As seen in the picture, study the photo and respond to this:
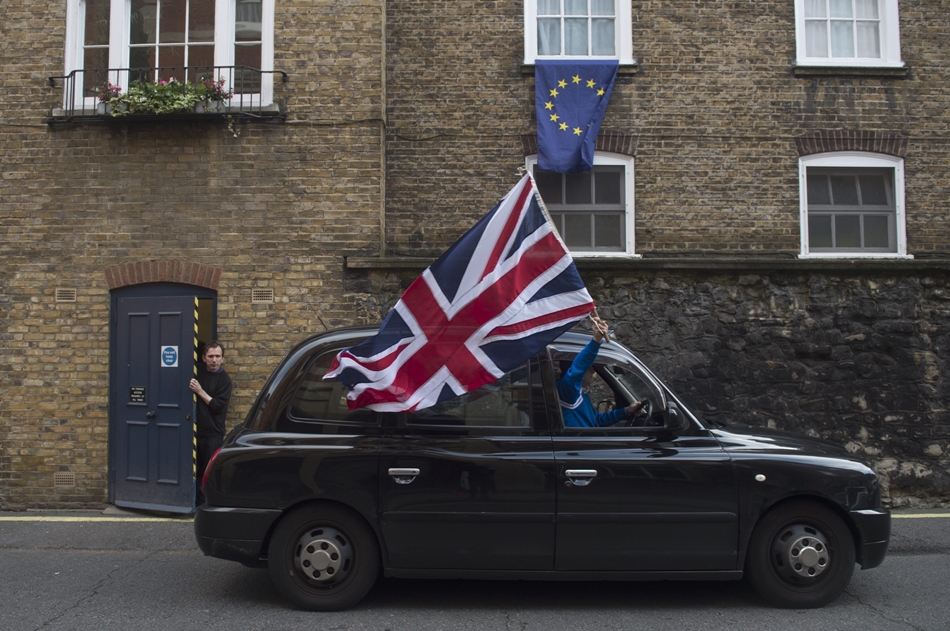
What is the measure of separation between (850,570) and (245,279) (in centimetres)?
671

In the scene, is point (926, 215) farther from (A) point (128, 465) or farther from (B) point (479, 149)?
(A) point (128, 465)

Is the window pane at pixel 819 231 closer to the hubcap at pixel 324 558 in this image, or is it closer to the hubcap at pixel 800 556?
the hubcap at pixel 800 556

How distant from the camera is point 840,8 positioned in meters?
10.1

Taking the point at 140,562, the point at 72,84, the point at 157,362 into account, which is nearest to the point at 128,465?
the point at 157,362

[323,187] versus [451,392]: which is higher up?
[323,187]

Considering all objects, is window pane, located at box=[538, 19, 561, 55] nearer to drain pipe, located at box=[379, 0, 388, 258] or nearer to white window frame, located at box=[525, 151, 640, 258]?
white window frame, located at box=[525, 151, 640, 258]

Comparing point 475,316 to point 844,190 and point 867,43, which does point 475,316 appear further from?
point 867,43

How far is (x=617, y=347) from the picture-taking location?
5.69 meters

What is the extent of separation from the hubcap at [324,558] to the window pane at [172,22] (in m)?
6.81

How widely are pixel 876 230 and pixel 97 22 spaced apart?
32.4 feet

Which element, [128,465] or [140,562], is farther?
[128,465]

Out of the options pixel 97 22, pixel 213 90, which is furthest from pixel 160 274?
pixel 97 22

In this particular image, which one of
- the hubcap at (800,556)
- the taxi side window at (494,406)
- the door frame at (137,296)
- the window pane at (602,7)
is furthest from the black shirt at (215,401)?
the window pane at (602,7)

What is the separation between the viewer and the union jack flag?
5.25 meters
